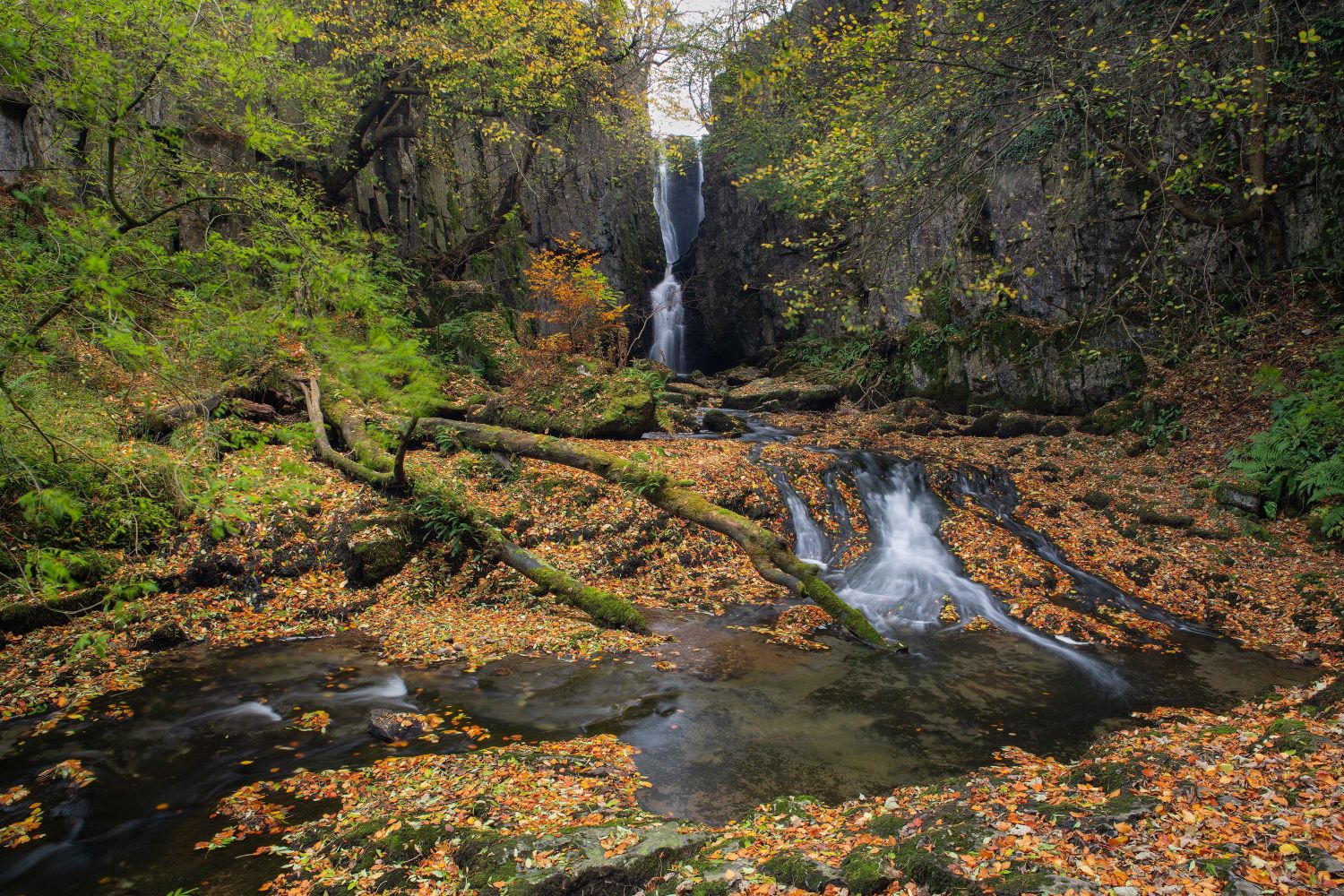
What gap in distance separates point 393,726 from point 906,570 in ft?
26.5

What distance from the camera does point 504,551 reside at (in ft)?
29.4

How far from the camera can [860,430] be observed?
16562 millimetres

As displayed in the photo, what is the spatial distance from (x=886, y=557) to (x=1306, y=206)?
35.8 ft

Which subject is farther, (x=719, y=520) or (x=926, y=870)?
(x=719, y=520)

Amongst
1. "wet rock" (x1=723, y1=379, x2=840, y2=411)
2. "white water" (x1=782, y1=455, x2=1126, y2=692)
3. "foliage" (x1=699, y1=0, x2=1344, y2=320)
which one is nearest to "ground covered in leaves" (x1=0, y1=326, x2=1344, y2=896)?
"white water" (x1=782, y1=455, x2=1126, y2=692)

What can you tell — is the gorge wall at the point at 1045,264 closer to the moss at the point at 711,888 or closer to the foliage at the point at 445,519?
the foliage at the point at 445,519

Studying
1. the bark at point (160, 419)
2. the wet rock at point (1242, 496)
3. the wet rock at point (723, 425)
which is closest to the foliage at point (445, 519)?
the bark at point (160, 419)

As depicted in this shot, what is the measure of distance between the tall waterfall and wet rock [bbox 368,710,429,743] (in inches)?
975

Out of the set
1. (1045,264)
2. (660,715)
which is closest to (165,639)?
(660,715)

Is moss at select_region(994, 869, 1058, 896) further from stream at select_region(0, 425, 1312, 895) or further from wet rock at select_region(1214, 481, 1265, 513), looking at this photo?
wet rock at select_region(1214, 481, 1265, 513)

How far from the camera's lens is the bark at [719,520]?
304 inches

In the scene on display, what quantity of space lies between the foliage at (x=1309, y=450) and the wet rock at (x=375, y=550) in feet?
43.2

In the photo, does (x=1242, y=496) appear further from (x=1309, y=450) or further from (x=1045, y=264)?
(x=1045, y=264)

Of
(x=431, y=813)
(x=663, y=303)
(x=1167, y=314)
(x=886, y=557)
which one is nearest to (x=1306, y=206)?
(x=1167, y=314)
